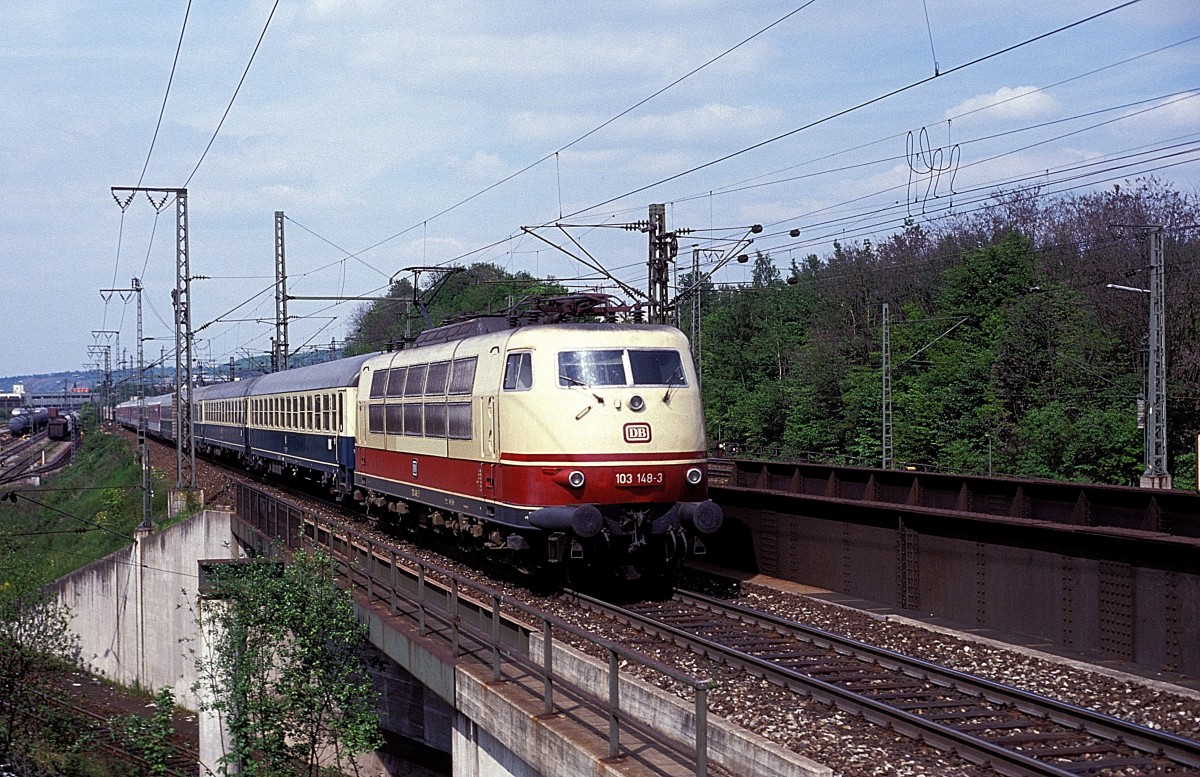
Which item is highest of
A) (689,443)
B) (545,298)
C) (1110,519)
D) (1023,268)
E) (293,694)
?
(1023,268)

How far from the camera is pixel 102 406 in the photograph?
114500mm

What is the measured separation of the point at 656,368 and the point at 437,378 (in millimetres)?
4340

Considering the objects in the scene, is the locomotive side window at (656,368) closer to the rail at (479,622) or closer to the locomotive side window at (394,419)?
the rail at (479,622)

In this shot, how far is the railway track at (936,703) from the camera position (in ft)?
27.9

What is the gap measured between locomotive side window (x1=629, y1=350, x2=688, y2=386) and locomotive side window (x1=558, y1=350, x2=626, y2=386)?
0.19 metres

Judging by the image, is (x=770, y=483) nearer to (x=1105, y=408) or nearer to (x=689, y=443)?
(x=689, y=443)

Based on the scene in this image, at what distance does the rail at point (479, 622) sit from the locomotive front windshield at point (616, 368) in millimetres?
2892

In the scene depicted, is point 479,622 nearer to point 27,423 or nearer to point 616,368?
point 616,368

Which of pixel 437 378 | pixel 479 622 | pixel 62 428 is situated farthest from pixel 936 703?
pixel 62 428

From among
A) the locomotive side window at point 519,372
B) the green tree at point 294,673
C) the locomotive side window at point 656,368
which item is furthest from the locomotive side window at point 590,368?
the green tree at point 294,673

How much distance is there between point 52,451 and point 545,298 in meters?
103

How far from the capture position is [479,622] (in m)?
14.0

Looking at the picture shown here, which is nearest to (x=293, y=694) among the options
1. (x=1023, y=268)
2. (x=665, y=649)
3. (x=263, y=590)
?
(x=263, y=590)

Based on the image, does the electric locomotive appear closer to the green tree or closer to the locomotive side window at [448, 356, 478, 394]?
the locomotive side window at [448, 356, 478, 394]
